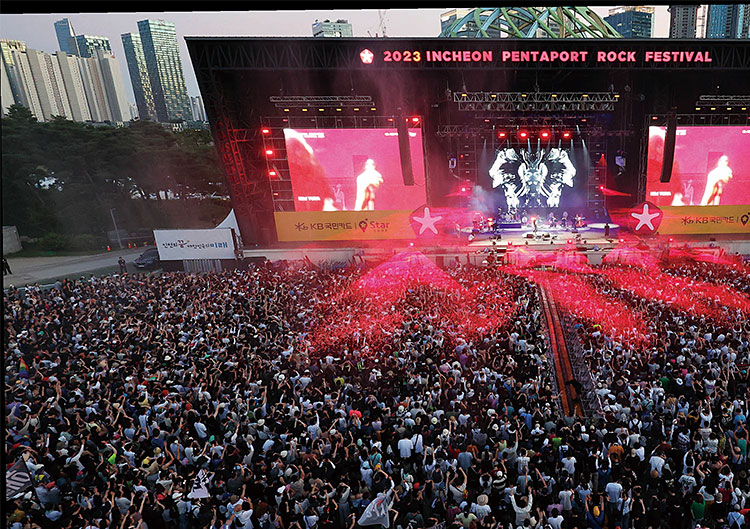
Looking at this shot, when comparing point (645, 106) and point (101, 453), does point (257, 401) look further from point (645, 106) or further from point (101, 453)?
point (645, 106)

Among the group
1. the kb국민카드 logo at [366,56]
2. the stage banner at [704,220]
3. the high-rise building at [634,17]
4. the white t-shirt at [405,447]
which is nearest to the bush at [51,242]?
the kb국민카드 logo at [366,56]

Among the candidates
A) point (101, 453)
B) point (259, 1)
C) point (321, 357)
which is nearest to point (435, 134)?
point (321, 357)

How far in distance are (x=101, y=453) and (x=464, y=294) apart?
10.1 metres

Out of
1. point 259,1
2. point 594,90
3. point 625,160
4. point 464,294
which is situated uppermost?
point 594,90

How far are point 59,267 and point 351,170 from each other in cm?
1535

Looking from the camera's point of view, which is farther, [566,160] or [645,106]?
[566,160]

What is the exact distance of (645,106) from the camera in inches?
758

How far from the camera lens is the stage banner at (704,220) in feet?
66.4

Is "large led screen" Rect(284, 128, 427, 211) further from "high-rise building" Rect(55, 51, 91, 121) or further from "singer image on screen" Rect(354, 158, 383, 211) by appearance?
"high-rise building" Rect(55, 51, 91, 121)

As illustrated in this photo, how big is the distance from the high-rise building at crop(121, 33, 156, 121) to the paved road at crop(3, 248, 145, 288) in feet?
43.7

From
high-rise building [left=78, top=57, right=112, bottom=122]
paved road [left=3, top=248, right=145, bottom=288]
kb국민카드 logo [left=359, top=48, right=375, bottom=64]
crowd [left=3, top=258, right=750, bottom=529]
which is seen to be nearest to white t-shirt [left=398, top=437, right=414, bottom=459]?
crowd [left=3, top=258, right=750, bottom=529]

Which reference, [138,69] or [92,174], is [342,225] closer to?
[92,174]

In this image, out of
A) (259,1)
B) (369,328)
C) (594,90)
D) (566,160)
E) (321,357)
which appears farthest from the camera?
(566,160)

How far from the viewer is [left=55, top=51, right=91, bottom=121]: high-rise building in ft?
60.2
